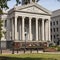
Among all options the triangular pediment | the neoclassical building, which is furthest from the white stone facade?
the triangular pediment

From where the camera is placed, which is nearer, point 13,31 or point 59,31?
point 13,31

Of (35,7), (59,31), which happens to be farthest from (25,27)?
(59,31)

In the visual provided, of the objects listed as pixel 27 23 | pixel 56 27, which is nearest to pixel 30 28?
pixel 27 23

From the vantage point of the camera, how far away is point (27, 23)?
9700 centimetres

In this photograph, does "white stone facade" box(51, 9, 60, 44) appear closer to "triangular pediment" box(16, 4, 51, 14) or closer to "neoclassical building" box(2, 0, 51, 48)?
"neoclassical building" box(2, 0, 51, 48)

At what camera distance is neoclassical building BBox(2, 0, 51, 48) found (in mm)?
91250

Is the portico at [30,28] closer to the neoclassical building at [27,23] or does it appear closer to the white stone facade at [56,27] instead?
the neoclassical building at [27,23]

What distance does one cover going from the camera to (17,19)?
9438 cm

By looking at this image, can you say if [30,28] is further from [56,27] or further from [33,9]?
[56,27]

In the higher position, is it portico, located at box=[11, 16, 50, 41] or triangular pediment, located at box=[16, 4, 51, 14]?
triangular pediment, located at box=[16, 4, 51, 14]

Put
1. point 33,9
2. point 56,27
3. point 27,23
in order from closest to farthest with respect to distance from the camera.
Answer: point 33,9 → point 27,23 → point 56,27

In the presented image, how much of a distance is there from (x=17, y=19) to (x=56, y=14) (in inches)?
1549

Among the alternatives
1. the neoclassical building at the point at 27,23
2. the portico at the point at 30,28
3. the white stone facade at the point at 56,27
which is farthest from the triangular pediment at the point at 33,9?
the white stone facade at the point at 56,27

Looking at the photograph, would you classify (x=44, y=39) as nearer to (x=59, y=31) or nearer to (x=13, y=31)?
(x=13, y=31)
